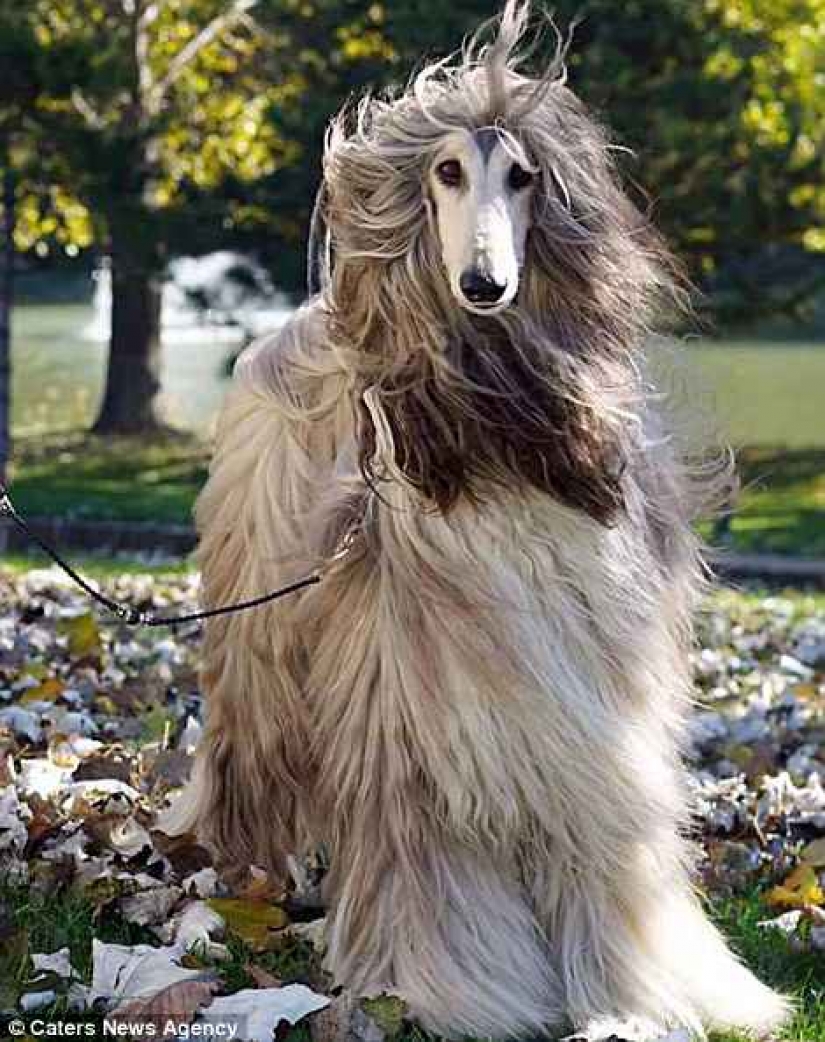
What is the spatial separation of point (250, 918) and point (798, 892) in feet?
4.12

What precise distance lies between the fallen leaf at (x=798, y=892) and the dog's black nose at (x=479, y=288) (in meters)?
1.79

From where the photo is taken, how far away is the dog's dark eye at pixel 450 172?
322 centimetres

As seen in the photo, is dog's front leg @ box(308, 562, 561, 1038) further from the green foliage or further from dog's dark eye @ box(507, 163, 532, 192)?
the green foliage

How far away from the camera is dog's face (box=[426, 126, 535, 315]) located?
3098 mm

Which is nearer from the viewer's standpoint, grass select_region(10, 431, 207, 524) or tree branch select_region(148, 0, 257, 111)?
grass select_region(10, 431, 207, 524)

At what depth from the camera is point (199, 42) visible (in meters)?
16.2

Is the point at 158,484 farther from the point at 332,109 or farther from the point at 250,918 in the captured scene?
the point at 250,918

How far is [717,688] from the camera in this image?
6.21 meters

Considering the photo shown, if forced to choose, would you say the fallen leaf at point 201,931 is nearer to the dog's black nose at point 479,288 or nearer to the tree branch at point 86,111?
the dog's black nose at point 479,288

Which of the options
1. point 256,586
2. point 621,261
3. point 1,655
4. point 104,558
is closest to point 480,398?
point 621,261

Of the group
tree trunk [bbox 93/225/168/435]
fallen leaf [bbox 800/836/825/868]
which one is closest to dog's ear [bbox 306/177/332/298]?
fallen leaf [bbox 800/836/825/868]

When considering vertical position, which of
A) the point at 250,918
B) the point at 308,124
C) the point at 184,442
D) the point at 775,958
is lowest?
the point at 184,442

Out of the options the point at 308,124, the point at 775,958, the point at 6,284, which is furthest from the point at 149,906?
the point at 308,124

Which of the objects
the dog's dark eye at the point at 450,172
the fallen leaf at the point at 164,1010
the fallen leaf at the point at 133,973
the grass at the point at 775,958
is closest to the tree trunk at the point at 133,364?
the grass at the point at 775,958
